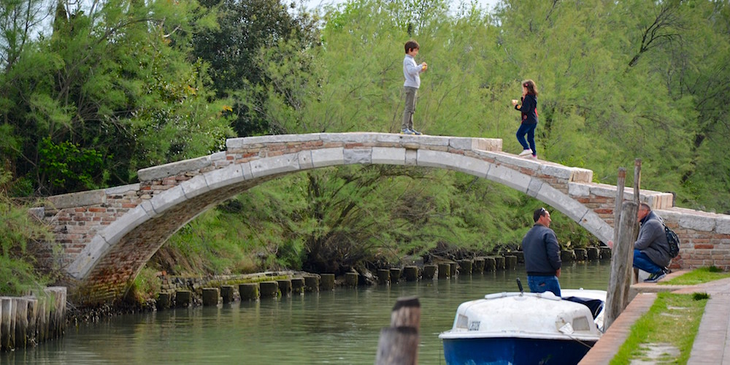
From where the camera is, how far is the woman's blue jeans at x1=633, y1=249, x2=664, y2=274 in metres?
11.2

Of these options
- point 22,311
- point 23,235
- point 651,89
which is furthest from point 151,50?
point 651,89

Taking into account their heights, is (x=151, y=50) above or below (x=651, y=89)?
below

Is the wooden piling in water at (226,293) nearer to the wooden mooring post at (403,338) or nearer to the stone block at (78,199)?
the stone block at (78,199)

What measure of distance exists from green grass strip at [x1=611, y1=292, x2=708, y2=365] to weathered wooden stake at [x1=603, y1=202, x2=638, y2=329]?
301 mm

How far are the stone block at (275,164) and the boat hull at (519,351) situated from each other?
6.39 meters

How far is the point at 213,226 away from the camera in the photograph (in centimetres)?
1917

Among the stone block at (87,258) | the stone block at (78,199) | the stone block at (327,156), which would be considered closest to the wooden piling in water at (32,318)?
the stone block at (87,258)

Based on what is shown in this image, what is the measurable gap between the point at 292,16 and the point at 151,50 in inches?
219

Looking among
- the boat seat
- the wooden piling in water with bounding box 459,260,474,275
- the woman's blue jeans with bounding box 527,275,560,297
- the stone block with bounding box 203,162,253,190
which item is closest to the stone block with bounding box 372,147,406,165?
the stone block with bounding box 203,162,253,190

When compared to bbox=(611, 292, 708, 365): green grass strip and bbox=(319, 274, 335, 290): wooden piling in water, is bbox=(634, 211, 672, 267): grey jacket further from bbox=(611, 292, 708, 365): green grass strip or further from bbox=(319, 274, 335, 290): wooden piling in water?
bbox=(319, 274, 335, 290): wooden piling in water

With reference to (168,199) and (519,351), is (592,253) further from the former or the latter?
(519,351)

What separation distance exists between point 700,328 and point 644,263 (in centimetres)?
391

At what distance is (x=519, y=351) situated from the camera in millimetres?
8961

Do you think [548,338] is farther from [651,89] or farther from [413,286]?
[651,89]
